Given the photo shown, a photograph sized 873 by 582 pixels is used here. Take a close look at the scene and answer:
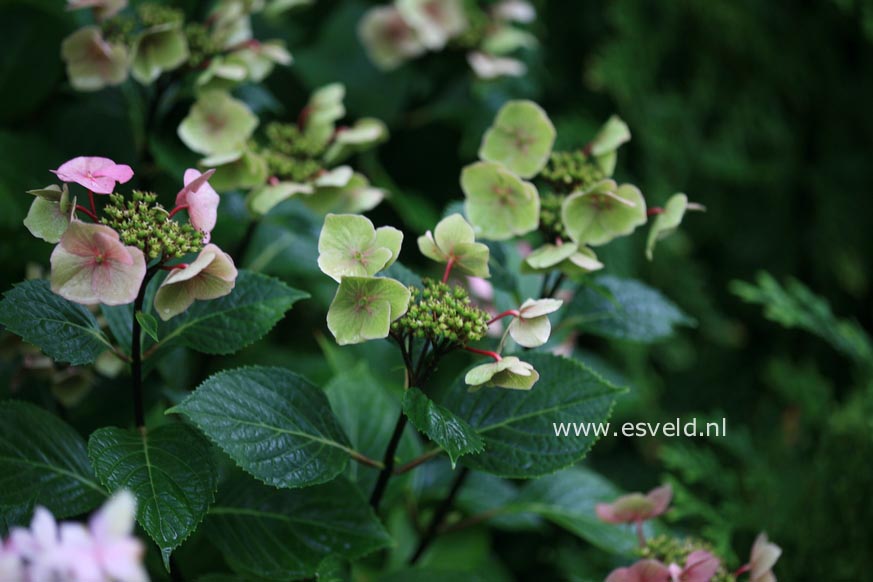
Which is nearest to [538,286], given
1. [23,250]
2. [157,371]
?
[157,371]

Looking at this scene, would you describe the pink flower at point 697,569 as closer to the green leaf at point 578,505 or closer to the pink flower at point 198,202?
the green leaf at point 578,505

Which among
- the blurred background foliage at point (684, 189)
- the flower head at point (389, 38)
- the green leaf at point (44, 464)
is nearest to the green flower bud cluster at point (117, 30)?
the blurred background foliage at point (684, 189)

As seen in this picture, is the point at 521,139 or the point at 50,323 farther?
the point at 521,139

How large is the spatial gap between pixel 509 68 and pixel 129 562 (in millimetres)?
1137

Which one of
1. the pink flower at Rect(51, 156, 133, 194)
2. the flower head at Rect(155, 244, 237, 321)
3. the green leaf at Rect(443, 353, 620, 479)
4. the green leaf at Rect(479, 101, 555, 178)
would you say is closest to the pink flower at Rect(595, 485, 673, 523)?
the green leaf at Rect(443, 353, 620, 479)

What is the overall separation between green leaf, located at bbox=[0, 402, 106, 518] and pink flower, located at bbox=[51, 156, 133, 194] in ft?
0.79

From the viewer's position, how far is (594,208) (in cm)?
85

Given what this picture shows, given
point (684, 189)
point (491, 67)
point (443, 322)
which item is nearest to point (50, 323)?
point (443, 322)

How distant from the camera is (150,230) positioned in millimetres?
665

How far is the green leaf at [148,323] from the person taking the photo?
65cm

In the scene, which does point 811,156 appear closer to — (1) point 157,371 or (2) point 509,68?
(2) point 509,68

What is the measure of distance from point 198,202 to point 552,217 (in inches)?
14.9

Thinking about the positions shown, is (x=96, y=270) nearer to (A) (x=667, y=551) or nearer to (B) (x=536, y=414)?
(B) (x=536, y=414)

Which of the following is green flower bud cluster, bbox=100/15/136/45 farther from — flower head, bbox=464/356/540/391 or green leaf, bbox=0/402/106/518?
flower head, bbox=464/356/540/391
